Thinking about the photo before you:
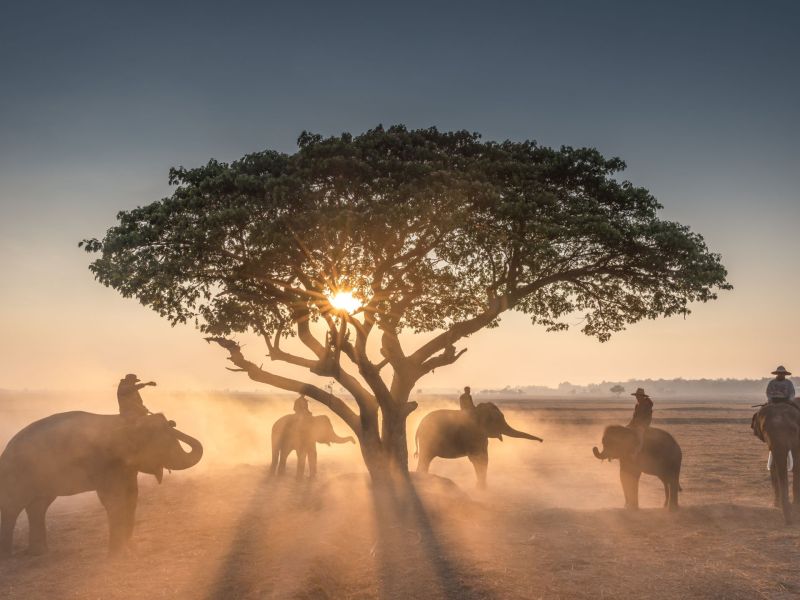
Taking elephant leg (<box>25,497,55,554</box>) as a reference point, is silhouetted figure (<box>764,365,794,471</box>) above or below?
above

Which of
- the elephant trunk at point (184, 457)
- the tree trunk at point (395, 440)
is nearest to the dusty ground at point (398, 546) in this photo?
the tree trunk at point (395, 440)

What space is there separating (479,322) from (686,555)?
876 centimetres

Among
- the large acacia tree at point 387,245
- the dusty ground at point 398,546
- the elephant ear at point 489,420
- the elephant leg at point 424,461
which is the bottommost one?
the dusty ground at point 398,546

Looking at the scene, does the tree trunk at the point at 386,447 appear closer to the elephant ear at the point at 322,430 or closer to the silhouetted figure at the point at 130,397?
the elephant ear at the point at 322,430

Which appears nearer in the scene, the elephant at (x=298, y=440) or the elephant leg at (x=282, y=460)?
the elephant leg at (x=282, y=460)

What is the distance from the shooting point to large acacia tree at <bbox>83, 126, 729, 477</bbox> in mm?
16078

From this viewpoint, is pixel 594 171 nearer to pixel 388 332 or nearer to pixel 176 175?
pixel 388 332

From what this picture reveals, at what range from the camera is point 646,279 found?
1898 cm

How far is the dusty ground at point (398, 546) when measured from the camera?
991cm

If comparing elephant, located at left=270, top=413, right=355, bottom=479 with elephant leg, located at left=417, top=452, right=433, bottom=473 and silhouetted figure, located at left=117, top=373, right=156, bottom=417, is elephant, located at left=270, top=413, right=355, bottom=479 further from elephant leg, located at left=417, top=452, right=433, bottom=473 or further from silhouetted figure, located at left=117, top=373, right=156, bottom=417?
silhouetted figure, located at left=117, top=373, right=156, bottom=417

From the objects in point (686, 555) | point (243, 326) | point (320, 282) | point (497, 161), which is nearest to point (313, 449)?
point (243, 326)

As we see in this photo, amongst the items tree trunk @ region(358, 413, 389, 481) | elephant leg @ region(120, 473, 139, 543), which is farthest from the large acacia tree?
elephant leg @ region(120, 473, 139, 543)

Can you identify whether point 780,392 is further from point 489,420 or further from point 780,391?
point 489,420

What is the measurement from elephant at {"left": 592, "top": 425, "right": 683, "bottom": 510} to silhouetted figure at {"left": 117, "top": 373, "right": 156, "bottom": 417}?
33.4 feet
